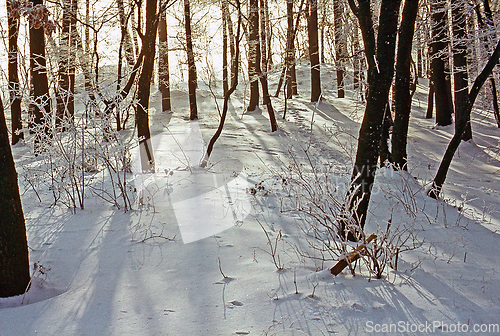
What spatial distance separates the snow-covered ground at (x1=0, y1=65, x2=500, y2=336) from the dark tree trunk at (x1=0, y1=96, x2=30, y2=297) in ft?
0.45

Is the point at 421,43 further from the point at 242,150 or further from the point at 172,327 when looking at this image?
the point at 172,327

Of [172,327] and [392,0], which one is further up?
[392,0]

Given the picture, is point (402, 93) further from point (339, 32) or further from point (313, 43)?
point (313, 43)

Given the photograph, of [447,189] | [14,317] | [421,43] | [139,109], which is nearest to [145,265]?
[14,317]

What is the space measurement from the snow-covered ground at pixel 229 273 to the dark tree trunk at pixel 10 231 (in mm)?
138

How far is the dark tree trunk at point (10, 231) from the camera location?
3.22 m

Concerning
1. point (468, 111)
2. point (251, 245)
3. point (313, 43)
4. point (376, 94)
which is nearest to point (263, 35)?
point (313, 43)

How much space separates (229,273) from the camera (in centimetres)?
370

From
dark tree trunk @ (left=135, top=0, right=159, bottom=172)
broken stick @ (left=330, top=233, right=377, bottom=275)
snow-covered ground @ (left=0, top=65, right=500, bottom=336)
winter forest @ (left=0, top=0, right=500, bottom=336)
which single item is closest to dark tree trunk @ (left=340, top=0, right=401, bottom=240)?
winter forest @ (left=0, top=0, right=500, bottom=336)

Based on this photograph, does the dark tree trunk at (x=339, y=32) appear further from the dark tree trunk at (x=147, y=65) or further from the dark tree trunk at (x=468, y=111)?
the dark tree trunk at (x=147, y=65)

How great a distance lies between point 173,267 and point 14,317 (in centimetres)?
135

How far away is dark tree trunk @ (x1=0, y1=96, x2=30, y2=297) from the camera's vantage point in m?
3.22

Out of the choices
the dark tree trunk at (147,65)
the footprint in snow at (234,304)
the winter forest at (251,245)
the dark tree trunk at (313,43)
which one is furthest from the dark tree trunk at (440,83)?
the footprint in snow at (234,304)

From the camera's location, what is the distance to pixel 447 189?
7824mm
